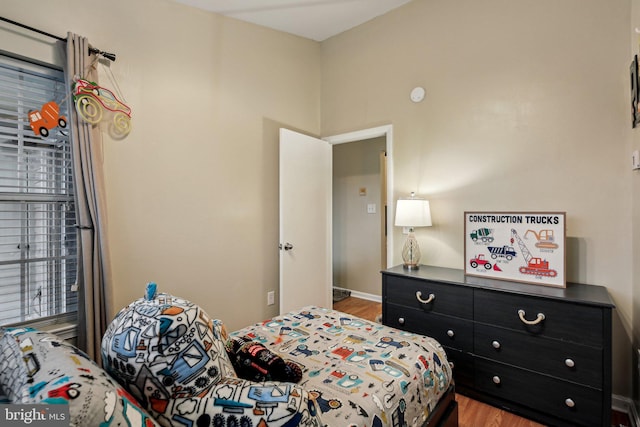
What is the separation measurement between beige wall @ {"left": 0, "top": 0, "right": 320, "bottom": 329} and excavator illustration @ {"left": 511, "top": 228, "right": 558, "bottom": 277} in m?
2.12

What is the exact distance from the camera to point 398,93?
2.91 meters

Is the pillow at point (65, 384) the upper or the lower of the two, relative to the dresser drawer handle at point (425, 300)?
upper

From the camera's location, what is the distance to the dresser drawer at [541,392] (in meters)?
1.67

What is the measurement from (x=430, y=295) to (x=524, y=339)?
1.96 ft

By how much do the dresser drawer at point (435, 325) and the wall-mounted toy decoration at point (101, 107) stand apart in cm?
239

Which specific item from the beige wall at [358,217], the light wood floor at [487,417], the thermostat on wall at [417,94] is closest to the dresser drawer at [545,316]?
the light wood floor at [487,417]

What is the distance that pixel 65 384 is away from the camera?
25.2 inches

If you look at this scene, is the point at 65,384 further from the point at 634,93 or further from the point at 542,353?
the point at 634,93

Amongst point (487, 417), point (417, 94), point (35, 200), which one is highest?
point (417, 94)

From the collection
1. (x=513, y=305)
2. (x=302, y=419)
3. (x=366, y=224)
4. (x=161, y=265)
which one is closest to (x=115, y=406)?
(x=302, y=419)

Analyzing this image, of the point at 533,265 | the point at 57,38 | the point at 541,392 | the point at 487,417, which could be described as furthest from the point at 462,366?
the point at 57,38

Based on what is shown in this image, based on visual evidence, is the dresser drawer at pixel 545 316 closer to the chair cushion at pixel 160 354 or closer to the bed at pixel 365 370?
the bed at pixel 365 370

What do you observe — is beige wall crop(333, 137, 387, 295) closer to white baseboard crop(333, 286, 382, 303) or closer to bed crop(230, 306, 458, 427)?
white baseboard crop(333, 286, 382, 303)

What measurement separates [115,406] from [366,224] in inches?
154
